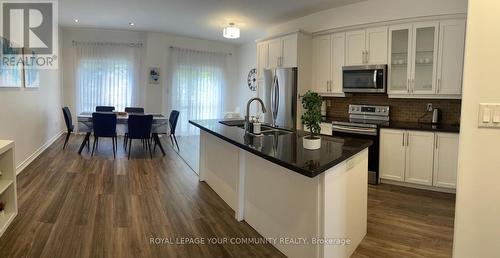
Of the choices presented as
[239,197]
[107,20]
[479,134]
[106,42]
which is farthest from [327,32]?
[106,42]

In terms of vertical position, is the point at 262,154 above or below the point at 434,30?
below

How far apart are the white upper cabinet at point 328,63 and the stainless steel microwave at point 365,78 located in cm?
19

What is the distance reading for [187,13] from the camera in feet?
19.0

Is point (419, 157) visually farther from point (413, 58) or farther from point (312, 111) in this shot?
point (312, 111)

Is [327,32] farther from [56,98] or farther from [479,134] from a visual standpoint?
[56,98]

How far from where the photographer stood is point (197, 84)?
8.65 meters

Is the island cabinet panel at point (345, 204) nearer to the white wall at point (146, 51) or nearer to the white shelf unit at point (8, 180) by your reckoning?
the white shelf unit at point (8, 180)

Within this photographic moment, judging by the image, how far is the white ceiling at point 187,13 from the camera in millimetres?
5066

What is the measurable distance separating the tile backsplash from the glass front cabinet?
1.00 ft

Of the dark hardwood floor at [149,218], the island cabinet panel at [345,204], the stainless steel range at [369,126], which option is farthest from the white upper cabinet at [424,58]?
the island cabinet panel at [345,204]

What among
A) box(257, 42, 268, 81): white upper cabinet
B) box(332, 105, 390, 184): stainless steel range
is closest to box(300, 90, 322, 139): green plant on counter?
box(332, 105, 390, 184): stainless steel range

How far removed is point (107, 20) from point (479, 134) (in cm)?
703

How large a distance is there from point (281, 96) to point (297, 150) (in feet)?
11.0

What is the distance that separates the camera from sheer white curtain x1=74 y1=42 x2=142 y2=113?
785cm
